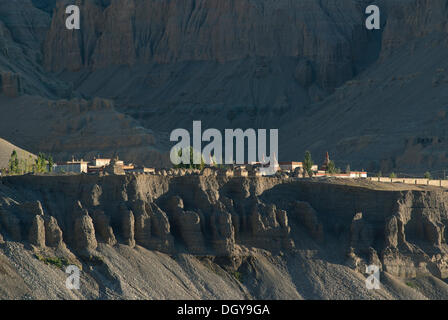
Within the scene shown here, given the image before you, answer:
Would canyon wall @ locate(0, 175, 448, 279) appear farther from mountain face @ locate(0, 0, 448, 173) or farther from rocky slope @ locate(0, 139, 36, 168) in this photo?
mountain face @ locate(0, 0, 448, 173)

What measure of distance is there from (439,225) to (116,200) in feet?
73.7

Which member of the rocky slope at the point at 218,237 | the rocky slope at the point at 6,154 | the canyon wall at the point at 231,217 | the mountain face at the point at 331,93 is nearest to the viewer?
the rocky slope at the point at 218,237

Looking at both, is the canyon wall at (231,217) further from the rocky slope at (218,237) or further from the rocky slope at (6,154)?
the rocky slope at (6,154)

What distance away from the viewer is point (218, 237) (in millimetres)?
91750

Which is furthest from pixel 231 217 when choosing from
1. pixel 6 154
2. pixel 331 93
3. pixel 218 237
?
pixel 331 93

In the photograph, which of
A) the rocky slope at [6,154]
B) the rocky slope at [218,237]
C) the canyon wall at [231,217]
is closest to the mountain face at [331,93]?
the rocky slope at [6,154]

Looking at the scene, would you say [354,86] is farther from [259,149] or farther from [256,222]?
[256,222]

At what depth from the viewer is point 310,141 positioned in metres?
176

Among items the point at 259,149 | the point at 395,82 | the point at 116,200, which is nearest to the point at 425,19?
the point at 395,82

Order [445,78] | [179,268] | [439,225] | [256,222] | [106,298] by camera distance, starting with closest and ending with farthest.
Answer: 1. [106,298]
2. [179,268]
3. [256,222]
4. [439,225]
5. [445,78]

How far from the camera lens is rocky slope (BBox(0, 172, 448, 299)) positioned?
274ft

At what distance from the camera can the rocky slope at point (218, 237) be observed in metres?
83.4

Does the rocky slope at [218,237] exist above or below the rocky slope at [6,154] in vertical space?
below

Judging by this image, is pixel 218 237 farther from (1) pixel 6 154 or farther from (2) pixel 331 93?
(2) pixel 331 93
